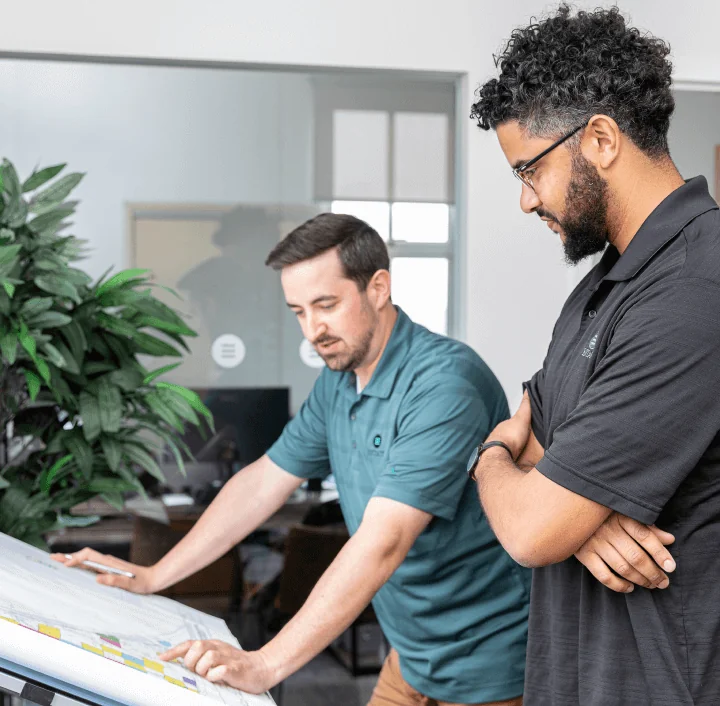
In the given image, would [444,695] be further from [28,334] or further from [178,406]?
[28,334]

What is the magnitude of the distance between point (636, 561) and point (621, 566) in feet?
0.08

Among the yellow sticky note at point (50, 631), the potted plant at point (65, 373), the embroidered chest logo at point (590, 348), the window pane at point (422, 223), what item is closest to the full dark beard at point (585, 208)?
the embroidered chest logo at point (590, 348)

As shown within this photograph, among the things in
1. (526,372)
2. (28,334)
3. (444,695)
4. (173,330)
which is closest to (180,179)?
(173,330)

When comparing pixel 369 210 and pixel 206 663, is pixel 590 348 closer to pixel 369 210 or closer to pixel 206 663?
pixel 206 663

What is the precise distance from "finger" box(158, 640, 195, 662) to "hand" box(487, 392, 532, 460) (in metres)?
0.56

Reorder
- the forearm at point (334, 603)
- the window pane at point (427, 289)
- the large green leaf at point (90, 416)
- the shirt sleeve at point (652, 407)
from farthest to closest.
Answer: the window pane at point (427, 289) < the large green leaf at point (90, 416) < the forearm at point (334, 603) < the shirt sleeve at point (652, 407)

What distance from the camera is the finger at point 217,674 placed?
1229 mm

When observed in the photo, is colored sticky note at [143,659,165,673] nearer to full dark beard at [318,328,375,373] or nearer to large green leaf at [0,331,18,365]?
full dark beard at [318,328,375,373]

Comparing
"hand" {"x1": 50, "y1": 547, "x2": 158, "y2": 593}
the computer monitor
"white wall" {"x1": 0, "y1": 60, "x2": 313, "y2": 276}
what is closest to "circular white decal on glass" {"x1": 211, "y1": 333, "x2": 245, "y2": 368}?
the computer monitor

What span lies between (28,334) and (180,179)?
3.78ft

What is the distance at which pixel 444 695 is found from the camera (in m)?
1.80

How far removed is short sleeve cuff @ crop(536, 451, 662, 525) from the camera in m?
1.08

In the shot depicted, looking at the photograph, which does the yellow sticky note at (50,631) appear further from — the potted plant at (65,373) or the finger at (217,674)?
the potted plant at (65,373)

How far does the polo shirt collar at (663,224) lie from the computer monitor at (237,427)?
1.96 meters
